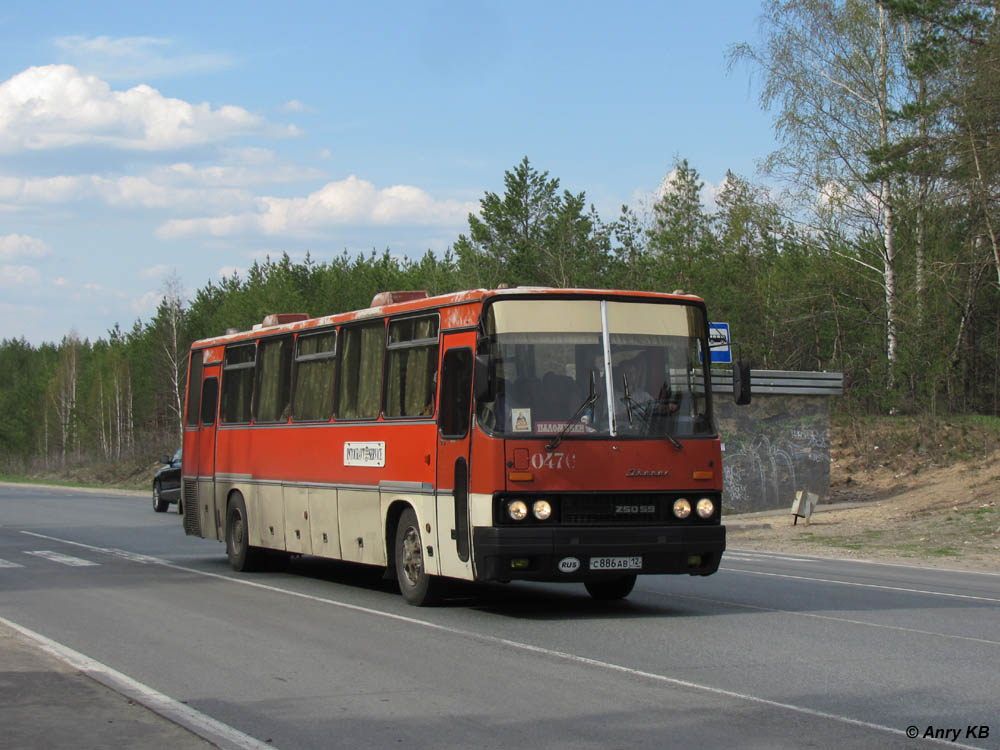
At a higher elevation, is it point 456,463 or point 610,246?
point 610,246

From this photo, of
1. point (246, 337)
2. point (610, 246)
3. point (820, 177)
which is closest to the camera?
point (246, 337)

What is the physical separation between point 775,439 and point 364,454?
1806 cm

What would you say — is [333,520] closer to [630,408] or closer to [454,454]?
[454,454]

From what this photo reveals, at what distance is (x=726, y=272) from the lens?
4891cm

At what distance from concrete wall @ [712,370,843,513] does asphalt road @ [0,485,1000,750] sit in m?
12.2

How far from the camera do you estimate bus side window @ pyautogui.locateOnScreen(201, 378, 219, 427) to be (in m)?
19.9

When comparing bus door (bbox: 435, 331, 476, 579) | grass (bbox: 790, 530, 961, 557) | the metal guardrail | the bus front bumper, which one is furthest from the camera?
the metal guardrail

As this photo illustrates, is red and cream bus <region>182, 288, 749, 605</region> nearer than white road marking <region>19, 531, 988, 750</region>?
No

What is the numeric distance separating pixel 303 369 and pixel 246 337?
2.47m

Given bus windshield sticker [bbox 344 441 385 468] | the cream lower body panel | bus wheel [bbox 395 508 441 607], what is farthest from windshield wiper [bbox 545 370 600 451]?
bus windshield sticker [bbox 344 441 385 468]

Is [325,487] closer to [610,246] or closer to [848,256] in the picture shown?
[848,256]

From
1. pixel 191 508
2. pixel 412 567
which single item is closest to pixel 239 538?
pixel 191 508

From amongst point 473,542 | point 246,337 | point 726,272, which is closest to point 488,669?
point 473,542

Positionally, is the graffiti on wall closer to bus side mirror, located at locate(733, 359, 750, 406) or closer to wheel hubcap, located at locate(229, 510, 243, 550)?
wheel hubcap, located at locate(229, 510, 243, 550)
